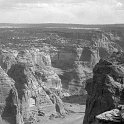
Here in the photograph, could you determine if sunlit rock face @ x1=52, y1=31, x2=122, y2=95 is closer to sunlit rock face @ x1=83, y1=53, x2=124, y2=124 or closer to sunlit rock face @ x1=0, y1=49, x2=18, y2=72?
sunlit rock face @ x1=0, y1=49, x2=18, y2=72

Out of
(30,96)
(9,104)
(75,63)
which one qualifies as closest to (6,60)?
(30,96)

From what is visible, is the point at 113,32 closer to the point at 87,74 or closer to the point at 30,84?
the point at 87,74

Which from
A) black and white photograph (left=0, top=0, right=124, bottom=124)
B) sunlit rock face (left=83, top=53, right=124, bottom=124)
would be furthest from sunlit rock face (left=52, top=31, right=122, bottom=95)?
sunlit rock face (left=83, top=53, right=124, bottom=124)

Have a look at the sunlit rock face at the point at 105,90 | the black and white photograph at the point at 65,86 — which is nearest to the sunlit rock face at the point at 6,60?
the black and white photograph at the point at 65,86

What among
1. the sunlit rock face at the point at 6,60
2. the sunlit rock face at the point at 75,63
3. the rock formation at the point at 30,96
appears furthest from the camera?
the sunlit rock face at the point at 75,63

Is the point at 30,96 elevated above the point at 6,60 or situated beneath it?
situated beneath

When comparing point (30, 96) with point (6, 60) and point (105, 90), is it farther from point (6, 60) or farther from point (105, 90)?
point (105, 90)

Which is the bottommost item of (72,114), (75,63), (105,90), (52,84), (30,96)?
(72,114)

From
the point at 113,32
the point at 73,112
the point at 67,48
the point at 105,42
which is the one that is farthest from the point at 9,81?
the point at 113,32

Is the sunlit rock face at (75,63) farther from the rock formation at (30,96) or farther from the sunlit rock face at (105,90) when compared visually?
the sunlit rock face at (105,90)

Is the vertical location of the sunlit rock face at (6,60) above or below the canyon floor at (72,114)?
above
